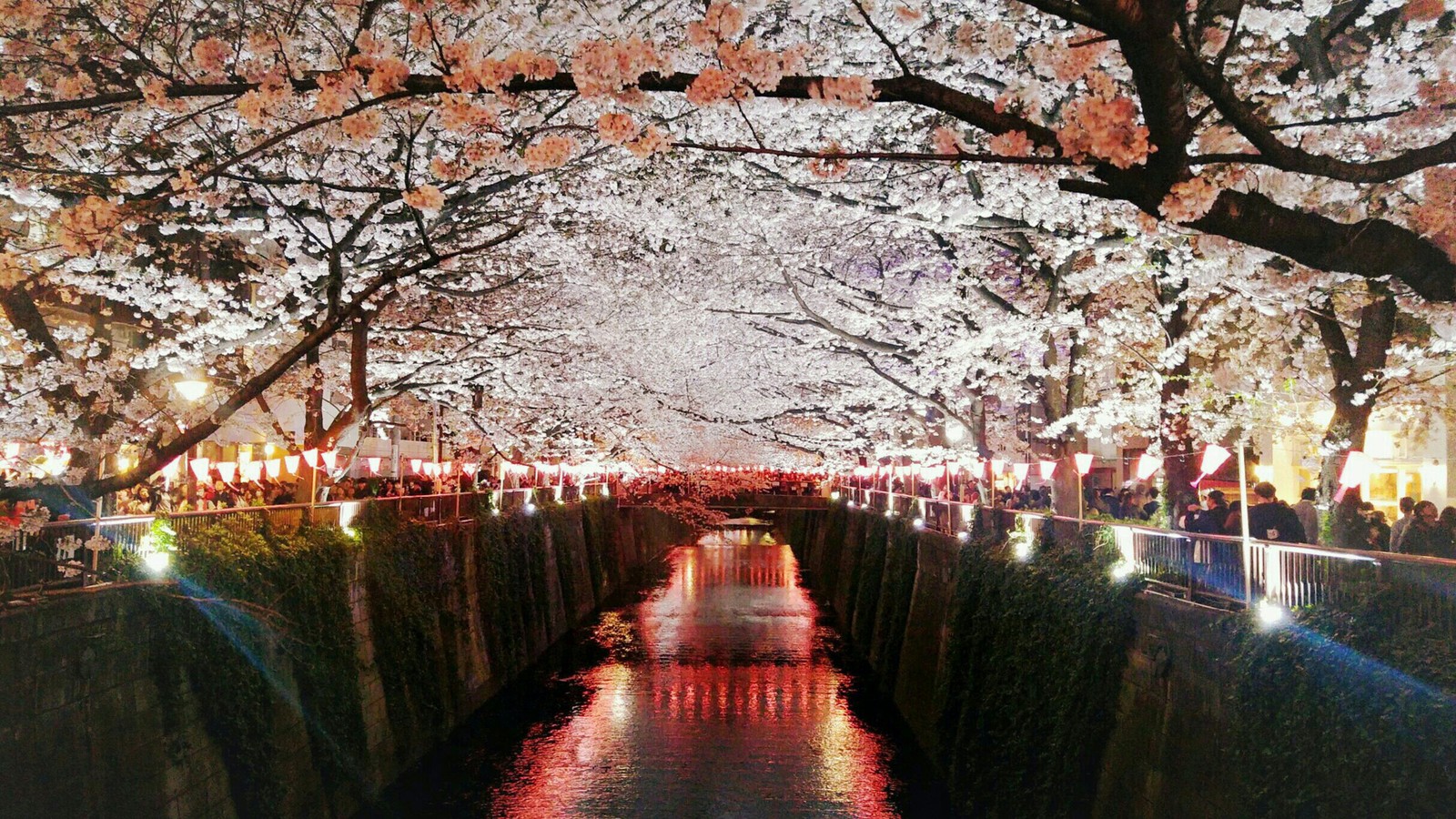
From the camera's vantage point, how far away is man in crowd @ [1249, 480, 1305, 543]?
33.6ft

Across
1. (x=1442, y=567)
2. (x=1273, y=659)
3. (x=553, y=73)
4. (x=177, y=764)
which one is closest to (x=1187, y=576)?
(x=1273, y=659)

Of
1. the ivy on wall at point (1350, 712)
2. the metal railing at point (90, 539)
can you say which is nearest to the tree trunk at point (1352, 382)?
the ivy on wall at point (1350, 712)

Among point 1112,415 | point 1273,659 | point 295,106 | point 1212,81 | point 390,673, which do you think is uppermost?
point 295,106

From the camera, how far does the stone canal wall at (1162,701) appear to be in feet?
18.3

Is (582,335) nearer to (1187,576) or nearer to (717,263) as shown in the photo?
(717,263)

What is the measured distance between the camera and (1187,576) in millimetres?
8469

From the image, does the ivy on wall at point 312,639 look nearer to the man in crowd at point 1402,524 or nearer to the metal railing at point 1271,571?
the metal railing at point 1271,571

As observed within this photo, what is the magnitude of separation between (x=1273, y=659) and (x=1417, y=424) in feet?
76.3

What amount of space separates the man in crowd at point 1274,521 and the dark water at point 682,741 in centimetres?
662

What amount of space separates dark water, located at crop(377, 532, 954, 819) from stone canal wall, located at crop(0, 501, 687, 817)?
101cm

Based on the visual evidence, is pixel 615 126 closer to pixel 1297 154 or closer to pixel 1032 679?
pixel 1297 154

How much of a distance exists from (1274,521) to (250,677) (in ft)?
33.9

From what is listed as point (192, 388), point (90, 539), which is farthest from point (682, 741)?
point (90, 539)

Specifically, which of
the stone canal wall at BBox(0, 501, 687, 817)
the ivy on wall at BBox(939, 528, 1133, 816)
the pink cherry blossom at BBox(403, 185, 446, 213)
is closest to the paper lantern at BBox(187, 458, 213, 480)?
the stone canal wall at BBox(0, 501, 687, 817)
